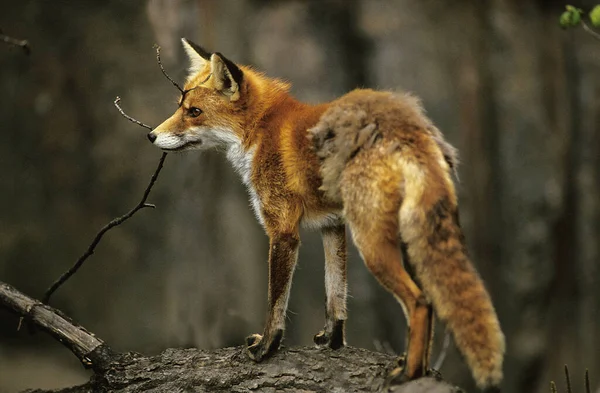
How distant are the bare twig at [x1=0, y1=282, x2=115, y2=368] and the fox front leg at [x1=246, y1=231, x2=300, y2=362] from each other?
3.21 ft

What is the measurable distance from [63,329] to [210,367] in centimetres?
89

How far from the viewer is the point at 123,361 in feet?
13.8

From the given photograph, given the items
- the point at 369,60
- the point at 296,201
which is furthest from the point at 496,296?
the point at 296,201

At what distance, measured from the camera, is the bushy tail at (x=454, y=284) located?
289 centimetres

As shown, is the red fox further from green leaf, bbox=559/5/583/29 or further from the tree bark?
green leaf, bbox=559/5/583/29

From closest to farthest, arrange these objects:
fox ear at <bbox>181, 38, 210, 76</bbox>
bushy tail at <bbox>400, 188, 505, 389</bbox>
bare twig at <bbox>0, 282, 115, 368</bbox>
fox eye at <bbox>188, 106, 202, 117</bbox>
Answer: bushy tail at <bbox>400, 188, 505, 389</bbox>
fox eye at <bbox>188, 106, 202, 117</bbox>
bare twig at <bbox>0, 282, 115, 368</bbox>
fox ear at <bbox>181, 38, 210, 76</bbox>

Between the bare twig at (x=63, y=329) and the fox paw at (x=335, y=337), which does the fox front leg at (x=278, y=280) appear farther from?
the bare twig at (x=63, y=329)

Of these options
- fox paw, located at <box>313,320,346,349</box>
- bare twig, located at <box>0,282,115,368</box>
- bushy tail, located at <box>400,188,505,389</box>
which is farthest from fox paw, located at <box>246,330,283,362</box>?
bushy tail, located at <box>400,188,505,389</box>

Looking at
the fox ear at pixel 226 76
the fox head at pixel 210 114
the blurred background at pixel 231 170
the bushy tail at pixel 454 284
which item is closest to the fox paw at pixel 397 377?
the bushy tail at pixel 454 284

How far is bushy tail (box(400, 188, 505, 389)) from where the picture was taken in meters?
2.89

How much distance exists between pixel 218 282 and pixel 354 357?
145 inches

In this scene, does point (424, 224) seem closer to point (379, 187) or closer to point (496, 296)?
point (379, 187)

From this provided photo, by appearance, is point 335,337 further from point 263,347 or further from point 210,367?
point 210,367

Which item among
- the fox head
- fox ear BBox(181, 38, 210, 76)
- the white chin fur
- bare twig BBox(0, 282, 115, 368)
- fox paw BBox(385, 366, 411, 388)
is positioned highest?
fox ear BBox(181, 38, 210, 76)
